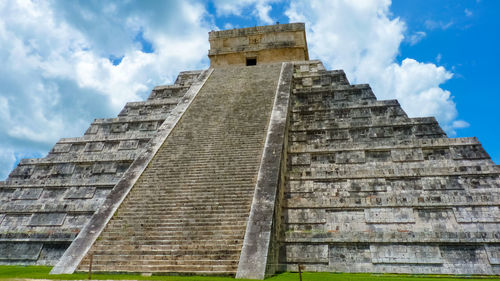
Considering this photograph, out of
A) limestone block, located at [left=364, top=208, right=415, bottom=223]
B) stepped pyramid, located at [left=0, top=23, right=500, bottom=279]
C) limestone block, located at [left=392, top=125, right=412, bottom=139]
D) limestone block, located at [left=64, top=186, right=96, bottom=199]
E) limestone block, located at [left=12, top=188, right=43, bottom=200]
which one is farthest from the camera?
limestone block, located at [left=12, top=188, right=43, bottom=200]

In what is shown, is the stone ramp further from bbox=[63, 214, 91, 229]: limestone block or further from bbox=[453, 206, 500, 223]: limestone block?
bbox=[453, 206, 500, 223]: limestone block

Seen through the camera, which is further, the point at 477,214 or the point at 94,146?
the point at 94,146

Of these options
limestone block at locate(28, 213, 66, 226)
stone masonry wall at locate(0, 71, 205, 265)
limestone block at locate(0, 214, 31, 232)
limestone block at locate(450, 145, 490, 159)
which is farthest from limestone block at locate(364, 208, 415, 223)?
limestone block at locate(0, 214, 31, 232)

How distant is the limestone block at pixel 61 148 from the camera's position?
40.2 feet

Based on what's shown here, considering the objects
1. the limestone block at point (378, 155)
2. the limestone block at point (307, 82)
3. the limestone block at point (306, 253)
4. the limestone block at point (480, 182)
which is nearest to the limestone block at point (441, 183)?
the limestone block at point (480, 182)

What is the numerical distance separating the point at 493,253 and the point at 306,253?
3842 mm

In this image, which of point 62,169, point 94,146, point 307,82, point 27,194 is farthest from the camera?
point 307,82

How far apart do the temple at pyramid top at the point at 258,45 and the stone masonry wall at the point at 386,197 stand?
7.55m

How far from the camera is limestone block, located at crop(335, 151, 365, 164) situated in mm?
9633

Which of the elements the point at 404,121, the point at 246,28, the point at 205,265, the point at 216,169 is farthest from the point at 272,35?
the point at 205,265

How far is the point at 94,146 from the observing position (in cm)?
1212

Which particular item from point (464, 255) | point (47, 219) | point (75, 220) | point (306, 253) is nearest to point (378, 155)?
point (464, 255)

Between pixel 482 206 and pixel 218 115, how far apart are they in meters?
8.09

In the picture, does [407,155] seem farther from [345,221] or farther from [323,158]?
[345,221]
